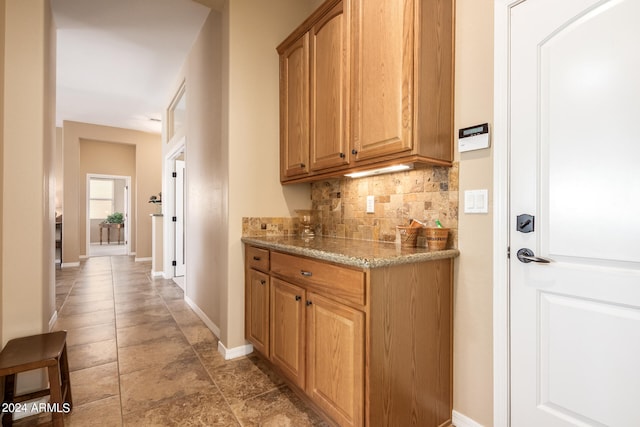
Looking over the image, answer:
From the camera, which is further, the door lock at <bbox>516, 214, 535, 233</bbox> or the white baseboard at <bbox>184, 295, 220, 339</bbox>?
the white baseboard at <bbox>184, 295, 220, 339</bbox>

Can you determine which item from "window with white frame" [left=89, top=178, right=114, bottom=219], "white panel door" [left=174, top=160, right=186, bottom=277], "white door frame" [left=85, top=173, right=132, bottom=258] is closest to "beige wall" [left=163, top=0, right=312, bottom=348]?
"white panel door" [left=174, top=160, right=186, bottom=277]

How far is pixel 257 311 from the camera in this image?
2.24 metres

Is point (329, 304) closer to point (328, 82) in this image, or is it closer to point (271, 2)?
point (328, 82)

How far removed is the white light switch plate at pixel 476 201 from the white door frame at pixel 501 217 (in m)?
0.05

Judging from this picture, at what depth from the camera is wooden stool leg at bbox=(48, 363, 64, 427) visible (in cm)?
144

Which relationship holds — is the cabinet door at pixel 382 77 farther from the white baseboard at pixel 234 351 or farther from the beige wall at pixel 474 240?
the white baseboard at pixel 234 351

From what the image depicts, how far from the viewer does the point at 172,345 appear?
2633mm

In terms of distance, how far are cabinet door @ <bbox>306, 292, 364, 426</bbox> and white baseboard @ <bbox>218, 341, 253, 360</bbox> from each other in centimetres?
96

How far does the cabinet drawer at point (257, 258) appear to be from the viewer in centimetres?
213

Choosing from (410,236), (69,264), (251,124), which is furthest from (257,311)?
(69,264)

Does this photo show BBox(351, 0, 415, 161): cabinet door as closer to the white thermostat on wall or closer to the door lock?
the white thermostat on wall

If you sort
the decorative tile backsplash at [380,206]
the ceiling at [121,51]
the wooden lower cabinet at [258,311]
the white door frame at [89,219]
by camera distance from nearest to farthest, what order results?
the decorative tile backsplash at [380,206]
the wooden lower cabinet at [258,311]
the ceiling at [121,51]
the white door frame at [89,219]

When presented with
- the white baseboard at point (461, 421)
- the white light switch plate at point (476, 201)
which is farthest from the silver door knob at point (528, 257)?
the white baseboard at point (461, 421)

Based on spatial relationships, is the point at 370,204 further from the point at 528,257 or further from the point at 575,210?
the point at 575,210
